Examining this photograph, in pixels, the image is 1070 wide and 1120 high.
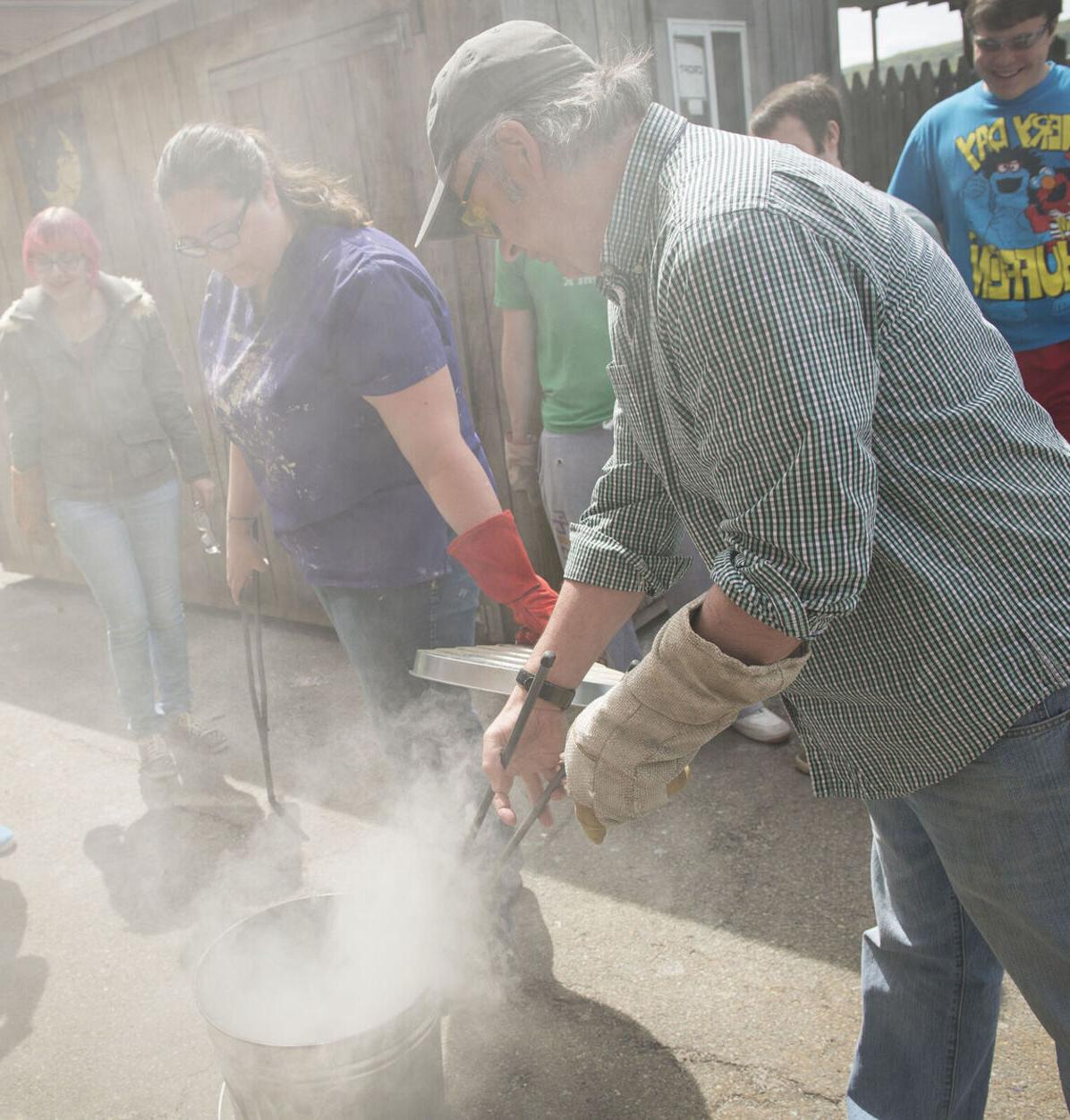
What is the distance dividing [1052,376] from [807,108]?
3.94 feet

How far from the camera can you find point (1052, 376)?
10.9ft

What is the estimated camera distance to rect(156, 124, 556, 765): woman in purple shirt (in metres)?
2.26

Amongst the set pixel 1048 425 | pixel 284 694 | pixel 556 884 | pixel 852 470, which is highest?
pixel 852 470

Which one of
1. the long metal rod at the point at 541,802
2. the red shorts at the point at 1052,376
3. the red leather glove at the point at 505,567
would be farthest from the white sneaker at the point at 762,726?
the long metal rod at the point at 541,802

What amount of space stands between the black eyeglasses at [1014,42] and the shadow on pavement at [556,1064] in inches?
122

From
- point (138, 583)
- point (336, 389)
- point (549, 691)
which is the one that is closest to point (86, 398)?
point (138, 583)

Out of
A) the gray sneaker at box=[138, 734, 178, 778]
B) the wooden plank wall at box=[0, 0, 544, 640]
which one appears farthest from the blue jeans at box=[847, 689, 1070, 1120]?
the wooden plank wall at box=[0, 0, 544, 640]

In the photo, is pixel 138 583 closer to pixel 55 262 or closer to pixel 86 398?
pixel 86 398

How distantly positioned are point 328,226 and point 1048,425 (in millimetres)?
1683

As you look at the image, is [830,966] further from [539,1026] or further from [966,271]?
[966,271]

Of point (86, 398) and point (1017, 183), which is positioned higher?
point (1017, 183)

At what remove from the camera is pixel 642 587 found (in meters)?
1.74

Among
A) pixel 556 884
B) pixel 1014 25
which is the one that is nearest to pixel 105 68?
pixel 1014 25

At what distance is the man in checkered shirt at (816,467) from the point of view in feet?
3.77
